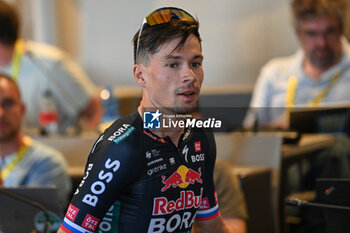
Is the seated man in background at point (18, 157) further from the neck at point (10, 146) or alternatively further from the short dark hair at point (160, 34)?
the short dark hair at point (160, 34)

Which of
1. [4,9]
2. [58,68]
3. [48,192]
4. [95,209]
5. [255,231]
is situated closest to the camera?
[95,209]

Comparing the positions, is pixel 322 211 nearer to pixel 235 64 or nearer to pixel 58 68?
pixel 58 68

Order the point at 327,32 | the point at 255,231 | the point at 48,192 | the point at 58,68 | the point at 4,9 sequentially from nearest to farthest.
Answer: the point at 48,192
the point at 255,231
the point at 327,32
the point at 4,9
the point at 58,68

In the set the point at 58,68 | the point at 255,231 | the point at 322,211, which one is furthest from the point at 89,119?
the point at 322,211

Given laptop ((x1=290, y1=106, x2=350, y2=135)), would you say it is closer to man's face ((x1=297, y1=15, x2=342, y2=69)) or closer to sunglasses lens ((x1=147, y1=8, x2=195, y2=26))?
man's face ((x1=297, y1=15, x2=342, y2=69))

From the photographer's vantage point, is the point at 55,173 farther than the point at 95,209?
Yes

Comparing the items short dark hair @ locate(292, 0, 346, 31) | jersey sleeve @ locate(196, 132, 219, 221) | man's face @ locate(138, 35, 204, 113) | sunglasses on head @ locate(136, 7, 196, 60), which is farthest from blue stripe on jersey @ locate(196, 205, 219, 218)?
short dark hair @ locate(292, 0, 346, 31)

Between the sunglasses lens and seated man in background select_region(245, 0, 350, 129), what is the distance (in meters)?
1.32

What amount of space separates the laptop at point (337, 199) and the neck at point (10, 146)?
1.41 m

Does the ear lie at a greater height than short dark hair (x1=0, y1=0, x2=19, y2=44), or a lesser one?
lesser

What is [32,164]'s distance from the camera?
2.15m

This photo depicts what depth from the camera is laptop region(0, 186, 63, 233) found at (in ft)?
3.88

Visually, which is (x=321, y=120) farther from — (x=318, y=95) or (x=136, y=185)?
(x=136, y=185)

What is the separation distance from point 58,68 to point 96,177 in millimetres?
2239
